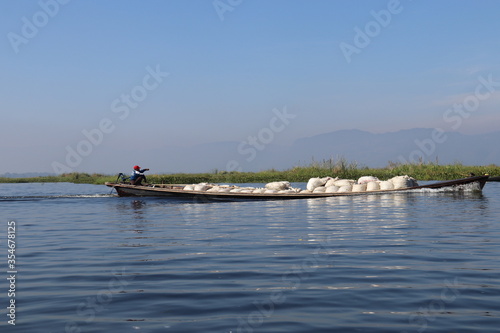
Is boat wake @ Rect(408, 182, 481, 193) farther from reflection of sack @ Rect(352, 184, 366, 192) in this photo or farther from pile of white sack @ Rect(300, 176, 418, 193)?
reflection of sack @ Rect(352, 184, 366, 192)

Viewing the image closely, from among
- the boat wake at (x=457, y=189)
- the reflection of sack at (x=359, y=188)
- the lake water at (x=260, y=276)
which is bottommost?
the lake water at (x=260, y=276)

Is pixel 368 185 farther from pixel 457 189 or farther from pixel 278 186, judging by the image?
pixel 278 186

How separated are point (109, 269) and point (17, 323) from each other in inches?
126

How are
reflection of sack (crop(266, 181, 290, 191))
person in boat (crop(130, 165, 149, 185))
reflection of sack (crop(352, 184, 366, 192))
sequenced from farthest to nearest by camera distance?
person in boat (crop(130, 165, 149, 185)), reflection of sack (crop(266, 181, 290, 191)), reflection of sack (crop(352, 184, 366, 192))

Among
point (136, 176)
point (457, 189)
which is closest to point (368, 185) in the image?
point (457, 189)

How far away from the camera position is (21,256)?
10898 mm

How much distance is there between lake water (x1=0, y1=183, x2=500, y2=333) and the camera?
588cm

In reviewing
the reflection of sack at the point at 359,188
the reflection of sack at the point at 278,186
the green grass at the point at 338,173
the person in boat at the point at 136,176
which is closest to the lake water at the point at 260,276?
the reflection of sack at the point at 359,188

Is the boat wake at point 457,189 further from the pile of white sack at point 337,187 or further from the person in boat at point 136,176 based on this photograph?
the person in boat at point 136,176

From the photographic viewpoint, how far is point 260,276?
8.20 metres

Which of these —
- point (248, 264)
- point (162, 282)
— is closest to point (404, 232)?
point (248, 264)

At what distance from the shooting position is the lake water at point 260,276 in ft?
19.3

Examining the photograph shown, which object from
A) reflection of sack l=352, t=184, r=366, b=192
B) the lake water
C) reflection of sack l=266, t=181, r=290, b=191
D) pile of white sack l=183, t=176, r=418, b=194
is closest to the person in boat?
pile of white sack l=183, t=176, r=418, b=194

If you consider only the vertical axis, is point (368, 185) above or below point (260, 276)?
above
